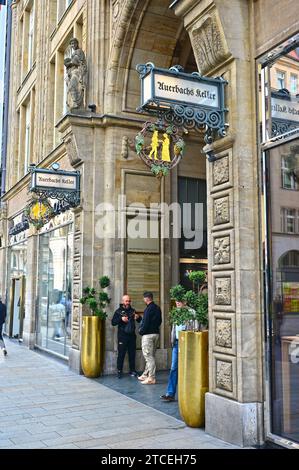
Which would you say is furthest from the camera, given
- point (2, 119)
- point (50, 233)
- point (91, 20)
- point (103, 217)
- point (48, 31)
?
point (2, 119)

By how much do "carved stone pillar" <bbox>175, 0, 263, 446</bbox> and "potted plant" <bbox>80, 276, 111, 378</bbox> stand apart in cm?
468

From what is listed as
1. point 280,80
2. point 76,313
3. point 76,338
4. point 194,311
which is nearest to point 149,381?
point 76,338

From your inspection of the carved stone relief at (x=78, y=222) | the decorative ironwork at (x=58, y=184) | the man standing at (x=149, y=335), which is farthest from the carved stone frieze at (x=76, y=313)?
the decorative ironwork at (x=58, y=184)

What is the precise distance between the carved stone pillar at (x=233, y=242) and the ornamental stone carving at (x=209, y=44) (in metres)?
0.01

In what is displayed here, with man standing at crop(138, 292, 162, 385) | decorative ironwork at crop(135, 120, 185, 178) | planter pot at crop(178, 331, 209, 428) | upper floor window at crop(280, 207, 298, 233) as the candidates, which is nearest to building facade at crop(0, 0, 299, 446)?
upper floor window at crop(280, 207, 298, 233)

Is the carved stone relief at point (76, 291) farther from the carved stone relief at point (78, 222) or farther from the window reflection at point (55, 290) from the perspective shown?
the carved stone relief at point (78, 222)

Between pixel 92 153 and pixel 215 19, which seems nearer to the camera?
pixel 215 19

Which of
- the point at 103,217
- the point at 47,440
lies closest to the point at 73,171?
the point at 103,217

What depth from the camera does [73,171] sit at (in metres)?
11.9

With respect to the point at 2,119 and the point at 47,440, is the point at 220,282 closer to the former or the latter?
the point at 47,440

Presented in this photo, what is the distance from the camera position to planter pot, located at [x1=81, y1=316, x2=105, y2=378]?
10.7 metres

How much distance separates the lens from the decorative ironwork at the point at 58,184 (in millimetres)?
11617

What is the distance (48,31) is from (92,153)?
731 cm

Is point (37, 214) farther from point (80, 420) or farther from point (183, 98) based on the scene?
point (183, 98)
